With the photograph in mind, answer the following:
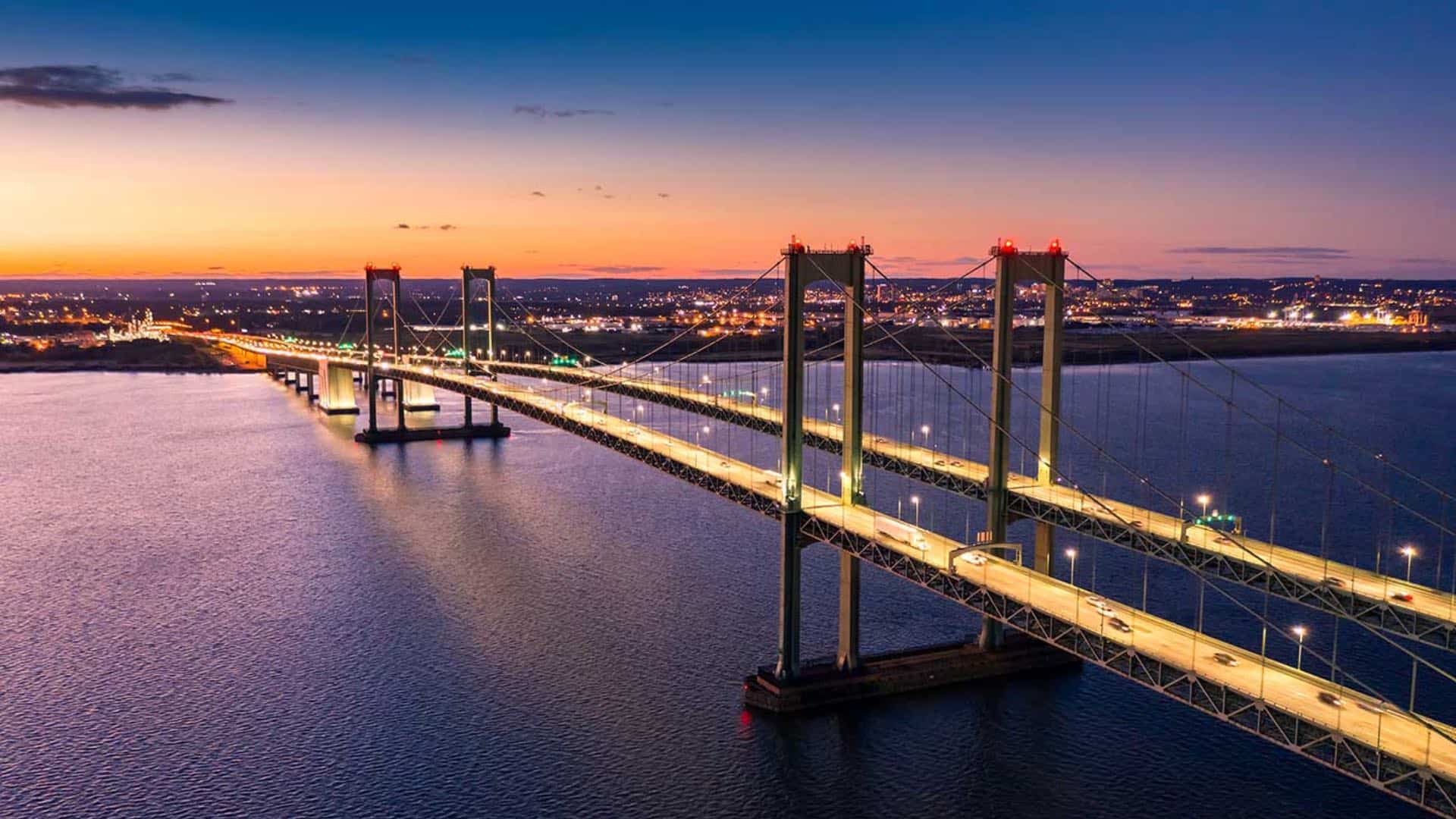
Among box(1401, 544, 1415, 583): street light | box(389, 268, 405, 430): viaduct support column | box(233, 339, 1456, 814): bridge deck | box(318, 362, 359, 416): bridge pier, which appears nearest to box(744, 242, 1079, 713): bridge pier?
box(233, 339, 1456, 814): bridge deck

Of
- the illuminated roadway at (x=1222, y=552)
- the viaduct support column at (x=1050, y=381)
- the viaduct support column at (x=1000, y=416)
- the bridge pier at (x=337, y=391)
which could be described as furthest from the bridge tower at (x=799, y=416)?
the bridge pier at (x=337, y=391)

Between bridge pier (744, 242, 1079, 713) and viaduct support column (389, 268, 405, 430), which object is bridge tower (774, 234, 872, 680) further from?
viaduct support column (389, 268, 405, 430)

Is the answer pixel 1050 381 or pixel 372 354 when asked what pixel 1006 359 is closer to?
pixel 1050 381

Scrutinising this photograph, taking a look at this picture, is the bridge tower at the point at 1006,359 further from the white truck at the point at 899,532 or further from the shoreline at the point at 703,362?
the shoreline at the point at 703,362

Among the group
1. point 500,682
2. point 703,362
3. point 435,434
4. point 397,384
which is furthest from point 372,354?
point 703,362

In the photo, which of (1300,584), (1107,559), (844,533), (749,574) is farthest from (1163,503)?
(844,533)

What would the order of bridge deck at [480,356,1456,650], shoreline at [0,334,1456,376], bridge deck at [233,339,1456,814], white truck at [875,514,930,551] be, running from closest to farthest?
bridge deck at [233,339,1456,814] < bridge deck at [480,356,1456,650] < white truck at [875,514,930,551] < shoreline at [0,334,1456,376]

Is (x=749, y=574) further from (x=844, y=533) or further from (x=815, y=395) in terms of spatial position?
(x=815, y=395)
